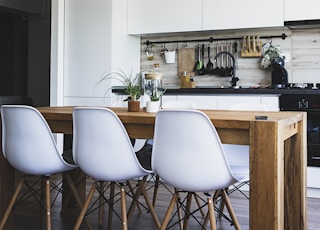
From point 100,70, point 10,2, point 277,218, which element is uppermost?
point 10,2

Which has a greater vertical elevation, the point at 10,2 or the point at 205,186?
the point at 10,2

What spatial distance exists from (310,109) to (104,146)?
230cm

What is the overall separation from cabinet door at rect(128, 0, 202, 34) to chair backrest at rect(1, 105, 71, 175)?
2.52 m

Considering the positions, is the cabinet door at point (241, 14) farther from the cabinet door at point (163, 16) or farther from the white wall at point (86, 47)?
the white wall at point (86, 47)

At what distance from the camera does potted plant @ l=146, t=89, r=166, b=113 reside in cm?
277

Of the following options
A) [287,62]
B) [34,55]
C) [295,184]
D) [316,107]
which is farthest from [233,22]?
[34,55]

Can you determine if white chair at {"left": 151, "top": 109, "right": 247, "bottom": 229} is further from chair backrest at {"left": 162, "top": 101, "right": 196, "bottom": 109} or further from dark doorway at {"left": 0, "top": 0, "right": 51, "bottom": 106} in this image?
dark doorway at {"left": 0, "top": 0, "right": 51, "bottom": 106}

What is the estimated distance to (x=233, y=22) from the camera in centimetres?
446

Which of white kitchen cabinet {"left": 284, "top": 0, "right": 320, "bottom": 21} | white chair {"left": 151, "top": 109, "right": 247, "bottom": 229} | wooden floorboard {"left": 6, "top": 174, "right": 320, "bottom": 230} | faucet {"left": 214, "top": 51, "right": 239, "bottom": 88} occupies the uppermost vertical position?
white kitchen cabinet {"left": 284, "top": 0, "right": 320, "bottom": 21}

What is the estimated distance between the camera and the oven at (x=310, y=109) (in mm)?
3938

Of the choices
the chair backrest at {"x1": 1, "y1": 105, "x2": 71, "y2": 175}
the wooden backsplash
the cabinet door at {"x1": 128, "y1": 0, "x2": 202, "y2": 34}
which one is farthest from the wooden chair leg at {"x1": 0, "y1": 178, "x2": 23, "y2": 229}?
the wooden backsplash

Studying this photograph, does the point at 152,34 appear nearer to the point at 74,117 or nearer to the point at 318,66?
the point at 318,66

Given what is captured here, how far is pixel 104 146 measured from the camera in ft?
7.66

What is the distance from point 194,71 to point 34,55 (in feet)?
13.3
